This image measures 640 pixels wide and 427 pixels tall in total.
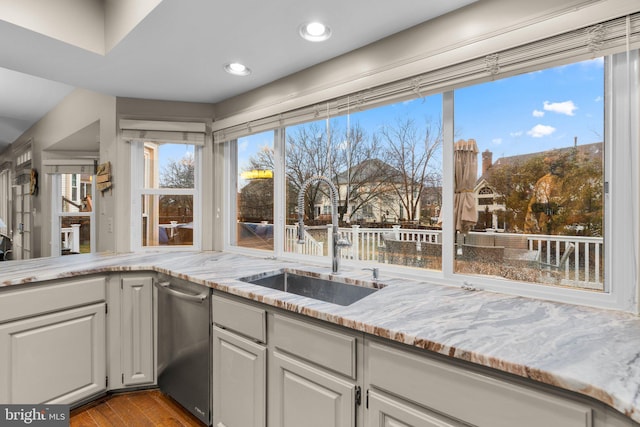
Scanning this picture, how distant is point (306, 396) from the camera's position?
4.53ft

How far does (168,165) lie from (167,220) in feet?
1.64

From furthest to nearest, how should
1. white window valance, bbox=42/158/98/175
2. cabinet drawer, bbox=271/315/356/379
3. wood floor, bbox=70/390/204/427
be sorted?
white window valance, bbox=42/158/98/175 < wood floor, bbox=70/390/204/427 < cabinet drawer, bbox=271/315/356/379

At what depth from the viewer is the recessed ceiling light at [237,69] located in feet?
7.38

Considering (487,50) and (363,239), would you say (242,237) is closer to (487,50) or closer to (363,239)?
(363,239)

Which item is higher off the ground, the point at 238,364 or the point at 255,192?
the point at 255,192

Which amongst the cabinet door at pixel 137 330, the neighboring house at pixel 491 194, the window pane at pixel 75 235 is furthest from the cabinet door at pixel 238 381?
the window pane at pixel 75 235

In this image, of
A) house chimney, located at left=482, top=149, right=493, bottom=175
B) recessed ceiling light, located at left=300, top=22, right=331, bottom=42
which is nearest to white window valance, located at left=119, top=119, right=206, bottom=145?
recessed ceiling light, located at left=300, top=22, right=331, bottom=42

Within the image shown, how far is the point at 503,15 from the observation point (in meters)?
1.47

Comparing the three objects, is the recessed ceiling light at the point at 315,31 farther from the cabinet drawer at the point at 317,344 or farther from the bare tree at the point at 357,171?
the cabinet drawer at the point at 317,344

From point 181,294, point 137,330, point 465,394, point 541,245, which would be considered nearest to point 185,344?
point 181,294

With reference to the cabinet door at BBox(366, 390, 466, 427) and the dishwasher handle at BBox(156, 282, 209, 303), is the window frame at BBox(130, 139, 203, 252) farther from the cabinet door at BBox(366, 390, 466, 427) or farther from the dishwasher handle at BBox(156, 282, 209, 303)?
the cabinet door at BBox(366, 390, 466, 427)

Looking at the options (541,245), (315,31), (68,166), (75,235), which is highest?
(315,31)

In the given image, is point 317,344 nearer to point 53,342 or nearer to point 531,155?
point 531,155

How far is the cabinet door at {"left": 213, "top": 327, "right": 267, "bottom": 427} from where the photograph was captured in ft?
5.17
